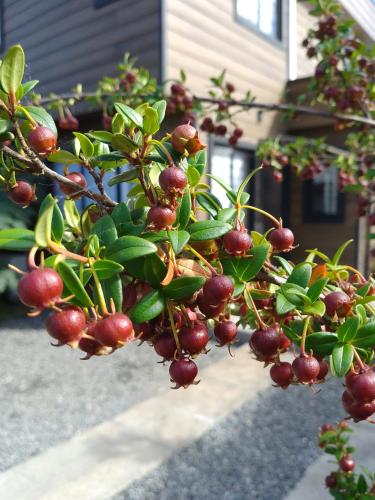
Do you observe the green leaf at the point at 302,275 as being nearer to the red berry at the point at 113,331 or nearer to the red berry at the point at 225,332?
the red berry at the point at 225,332

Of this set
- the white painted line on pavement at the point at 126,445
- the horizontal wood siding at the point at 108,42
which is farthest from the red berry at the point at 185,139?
the horizontal wood siding at the point at 108,42

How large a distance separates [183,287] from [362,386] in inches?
14.4

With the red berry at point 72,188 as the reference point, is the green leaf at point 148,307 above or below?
below

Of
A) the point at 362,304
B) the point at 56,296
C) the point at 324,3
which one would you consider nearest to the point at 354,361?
the point at 362,304

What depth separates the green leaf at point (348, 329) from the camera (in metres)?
0.81

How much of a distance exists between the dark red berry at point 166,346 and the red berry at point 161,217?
0.69ft

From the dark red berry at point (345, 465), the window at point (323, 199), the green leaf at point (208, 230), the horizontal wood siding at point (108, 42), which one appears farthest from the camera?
the window at point (323, 199)

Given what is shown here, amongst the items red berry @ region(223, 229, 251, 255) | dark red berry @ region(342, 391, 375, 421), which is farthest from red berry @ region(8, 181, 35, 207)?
dark red berry @ region(342, 391, 375, 421)

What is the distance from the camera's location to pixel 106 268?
666 mm

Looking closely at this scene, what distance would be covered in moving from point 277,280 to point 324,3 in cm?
280

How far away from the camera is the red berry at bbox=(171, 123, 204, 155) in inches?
31.2

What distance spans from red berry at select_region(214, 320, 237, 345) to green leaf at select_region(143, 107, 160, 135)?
1.33ft

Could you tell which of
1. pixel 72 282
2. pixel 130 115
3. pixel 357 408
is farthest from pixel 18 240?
pixel 357 408

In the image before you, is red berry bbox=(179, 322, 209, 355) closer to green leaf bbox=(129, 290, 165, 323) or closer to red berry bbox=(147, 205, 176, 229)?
green leaf bbox=(129, 290, 165, 323)
